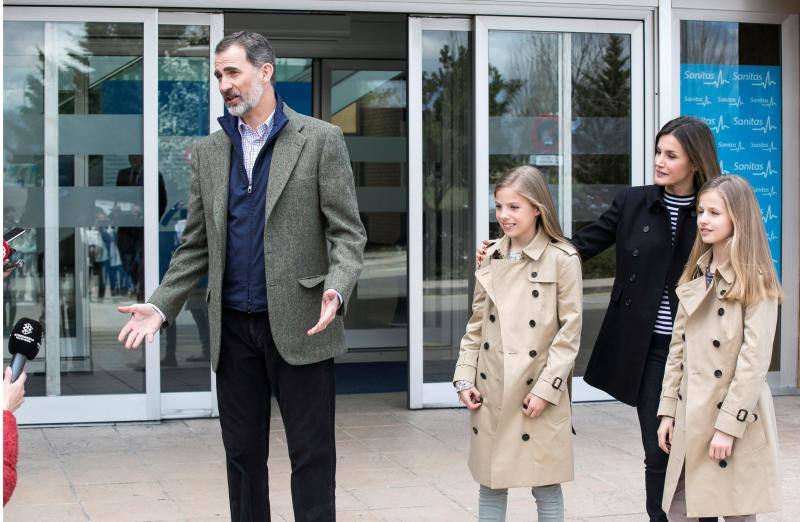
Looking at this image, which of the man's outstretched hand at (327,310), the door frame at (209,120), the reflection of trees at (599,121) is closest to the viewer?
the man's outstretched hand at (327,310)

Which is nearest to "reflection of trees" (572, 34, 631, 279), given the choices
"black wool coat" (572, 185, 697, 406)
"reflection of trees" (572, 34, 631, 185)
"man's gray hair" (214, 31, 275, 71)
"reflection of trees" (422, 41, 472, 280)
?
"reflection of trees" (572, 34, 631, 185)

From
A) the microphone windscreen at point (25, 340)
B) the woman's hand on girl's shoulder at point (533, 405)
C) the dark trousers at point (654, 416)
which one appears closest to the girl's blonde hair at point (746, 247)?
the dark trousers at point (654, 416)

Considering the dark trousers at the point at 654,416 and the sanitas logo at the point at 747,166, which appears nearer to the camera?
the dark trousers at the point at 654,416

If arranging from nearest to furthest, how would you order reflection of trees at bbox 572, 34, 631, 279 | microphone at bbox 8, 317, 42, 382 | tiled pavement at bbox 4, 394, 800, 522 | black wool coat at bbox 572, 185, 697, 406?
microphone at bbox 8, 317, 42, 382 < black wool coat at bbox 572, 185, 697, 406 < tiled pavement at bbox 4, 394, 800, 522 < reflection of trees at bbox 572, 34, 631, 279

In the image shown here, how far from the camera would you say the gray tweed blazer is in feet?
11.6

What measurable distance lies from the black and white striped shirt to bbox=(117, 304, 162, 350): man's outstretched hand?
1.80 meters

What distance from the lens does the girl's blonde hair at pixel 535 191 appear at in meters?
3.83

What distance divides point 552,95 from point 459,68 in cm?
69

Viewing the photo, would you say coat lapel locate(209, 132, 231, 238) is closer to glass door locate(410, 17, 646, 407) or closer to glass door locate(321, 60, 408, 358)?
glass door locate(410, 17, 646, 407)

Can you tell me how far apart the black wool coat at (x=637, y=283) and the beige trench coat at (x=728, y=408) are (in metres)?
0.39

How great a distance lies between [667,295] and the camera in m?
3.96

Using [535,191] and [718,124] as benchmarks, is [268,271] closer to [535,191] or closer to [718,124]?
[535,191]

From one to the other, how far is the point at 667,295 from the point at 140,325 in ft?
6.20

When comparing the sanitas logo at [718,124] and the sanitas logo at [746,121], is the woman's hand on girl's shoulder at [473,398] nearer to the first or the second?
the sanitas logo at [718,124]
